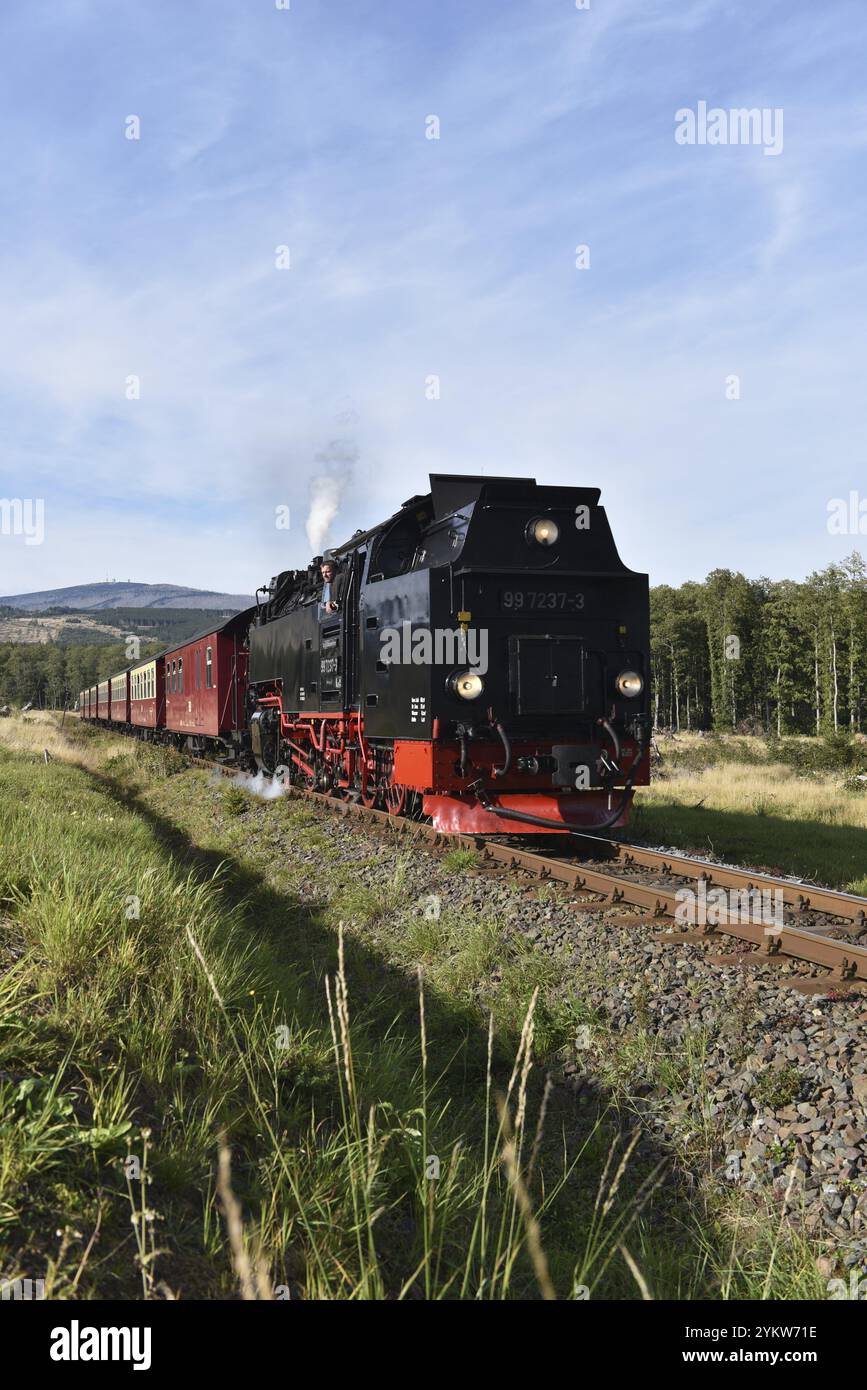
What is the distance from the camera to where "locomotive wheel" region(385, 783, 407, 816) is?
36.3ft

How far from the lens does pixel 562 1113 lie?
463cm

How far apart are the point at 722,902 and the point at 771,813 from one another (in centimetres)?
872

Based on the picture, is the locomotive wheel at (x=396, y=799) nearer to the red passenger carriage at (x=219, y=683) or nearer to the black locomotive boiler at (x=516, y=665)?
the black locomotive boiler at (x=516, y=665)

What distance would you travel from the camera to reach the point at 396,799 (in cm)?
1130

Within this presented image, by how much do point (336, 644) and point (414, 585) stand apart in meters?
3.38

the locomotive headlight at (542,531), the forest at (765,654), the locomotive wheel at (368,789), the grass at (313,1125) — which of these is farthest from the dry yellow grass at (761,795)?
the forest at (765,654)

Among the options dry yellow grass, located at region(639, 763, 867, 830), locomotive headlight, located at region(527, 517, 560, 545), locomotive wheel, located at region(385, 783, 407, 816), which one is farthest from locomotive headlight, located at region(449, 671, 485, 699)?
dry yellow grass, located at region(639, 763, 867, 830)

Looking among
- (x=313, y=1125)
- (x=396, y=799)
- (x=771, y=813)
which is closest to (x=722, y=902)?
(x=313, y=1125)

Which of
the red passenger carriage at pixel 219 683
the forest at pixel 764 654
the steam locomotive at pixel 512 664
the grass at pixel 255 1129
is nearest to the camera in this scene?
the grass at pixel 255 1129

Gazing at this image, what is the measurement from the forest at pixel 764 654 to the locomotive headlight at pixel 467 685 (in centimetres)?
3380

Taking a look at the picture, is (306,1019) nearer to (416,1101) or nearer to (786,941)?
(416,1101)

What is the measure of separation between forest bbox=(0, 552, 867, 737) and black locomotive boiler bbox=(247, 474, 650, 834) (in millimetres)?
32612

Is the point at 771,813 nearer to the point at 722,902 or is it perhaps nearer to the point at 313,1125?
the point at 722,902

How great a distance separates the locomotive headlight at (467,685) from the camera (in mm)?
8906
